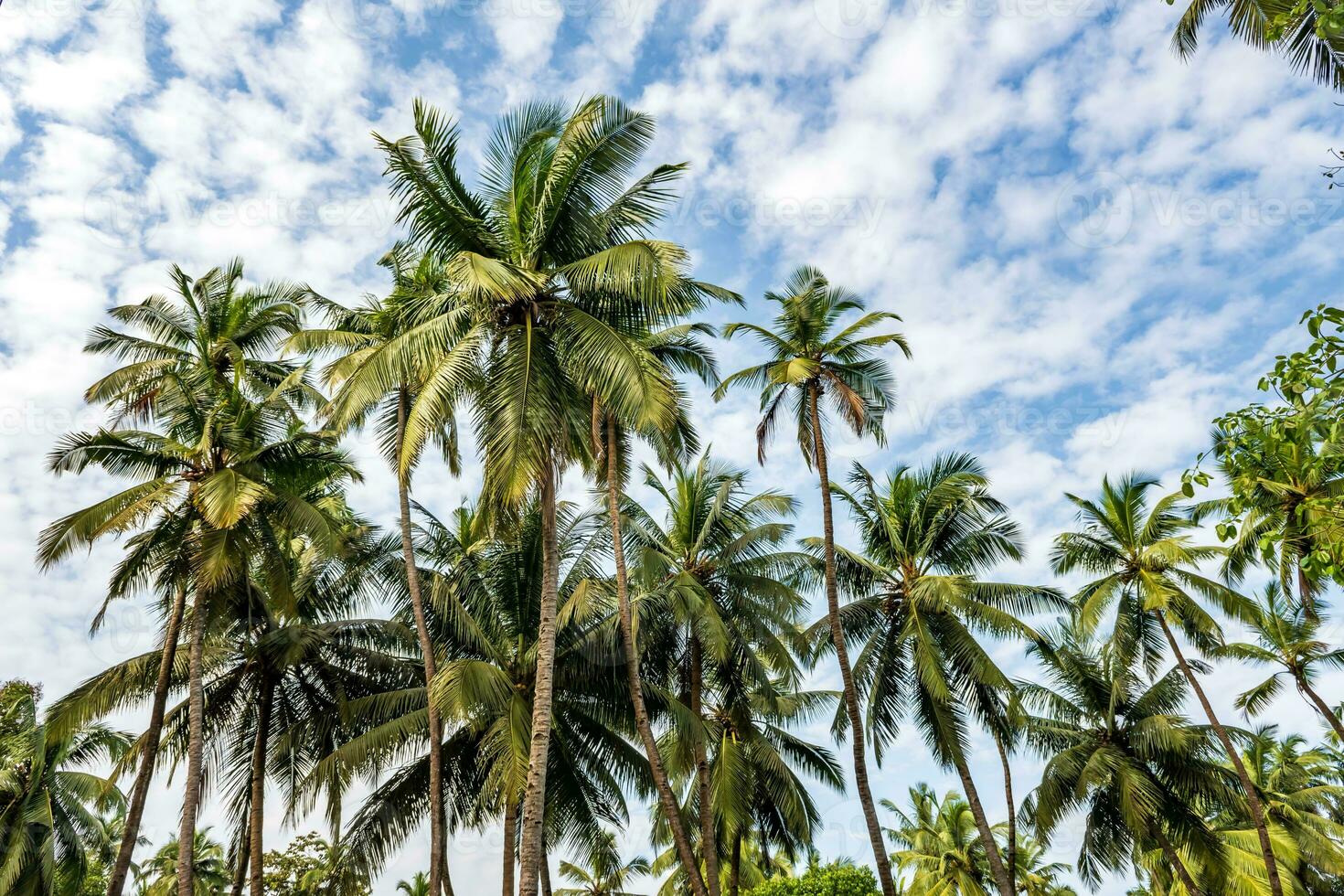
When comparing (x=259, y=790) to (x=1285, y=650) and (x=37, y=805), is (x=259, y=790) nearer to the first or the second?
(x=37, y=805)

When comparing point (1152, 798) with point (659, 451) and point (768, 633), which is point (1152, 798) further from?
point (659, 451)

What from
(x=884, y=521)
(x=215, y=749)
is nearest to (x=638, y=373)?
(x=884, y=521)

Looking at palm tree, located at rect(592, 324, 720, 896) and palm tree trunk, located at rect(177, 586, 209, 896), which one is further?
palm tree, located at rect(592, 324, 720, 896)

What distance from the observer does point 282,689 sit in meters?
20.8

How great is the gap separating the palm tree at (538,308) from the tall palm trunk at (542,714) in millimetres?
29

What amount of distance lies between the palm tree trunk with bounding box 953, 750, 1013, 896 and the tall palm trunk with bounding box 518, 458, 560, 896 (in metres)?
11.9

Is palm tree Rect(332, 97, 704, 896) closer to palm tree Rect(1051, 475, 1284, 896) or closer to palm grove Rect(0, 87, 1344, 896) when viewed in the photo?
palm grove Rect(0, 87, 1344, 896)

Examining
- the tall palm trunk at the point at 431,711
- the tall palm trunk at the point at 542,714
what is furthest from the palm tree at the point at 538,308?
the tall palm trunk at the point at 431,711

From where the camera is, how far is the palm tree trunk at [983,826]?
20953 millimetres

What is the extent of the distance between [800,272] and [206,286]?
42.9ft

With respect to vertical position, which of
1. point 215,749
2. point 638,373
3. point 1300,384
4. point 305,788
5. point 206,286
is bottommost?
point 1300,384

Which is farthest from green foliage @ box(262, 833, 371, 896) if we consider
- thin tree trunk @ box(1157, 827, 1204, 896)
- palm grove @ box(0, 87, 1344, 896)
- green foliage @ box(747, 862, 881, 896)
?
thin tree trunk @ box(1157, 827, 1204, 896)

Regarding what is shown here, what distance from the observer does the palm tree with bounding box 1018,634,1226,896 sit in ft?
81.4

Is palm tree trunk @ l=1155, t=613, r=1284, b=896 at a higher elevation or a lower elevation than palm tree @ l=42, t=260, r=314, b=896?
lower
